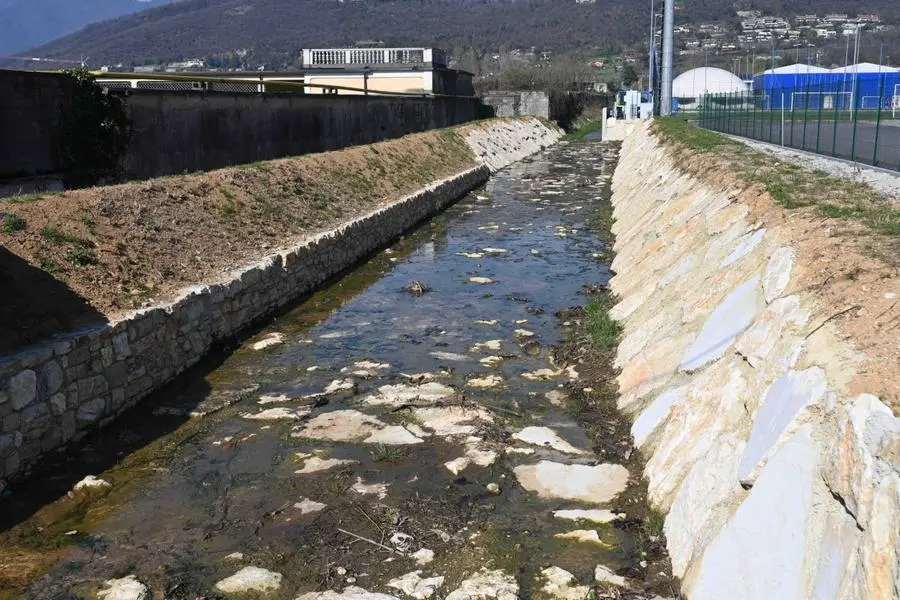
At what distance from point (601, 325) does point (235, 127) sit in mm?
12081

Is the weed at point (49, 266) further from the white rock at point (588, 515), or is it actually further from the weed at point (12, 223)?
the white rock at point (588, 515)

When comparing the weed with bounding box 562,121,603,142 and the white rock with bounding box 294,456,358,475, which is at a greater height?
the white rock with bounding box 294,456,358,475

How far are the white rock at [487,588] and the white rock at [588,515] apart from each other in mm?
957

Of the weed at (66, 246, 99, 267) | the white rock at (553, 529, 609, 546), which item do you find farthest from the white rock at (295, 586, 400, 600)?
the weed at (66, 246, 99, 267)

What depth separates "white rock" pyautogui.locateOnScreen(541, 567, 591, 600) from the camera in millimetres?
5793

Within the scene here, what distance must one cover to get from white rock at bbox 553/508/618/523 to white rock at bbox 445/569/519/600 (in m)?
0.96

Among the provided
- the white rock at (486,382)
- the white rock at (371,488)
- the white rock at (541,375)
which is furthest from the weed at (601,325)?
the white rock at (371,488)

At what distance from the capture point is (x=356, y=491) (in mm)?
7520

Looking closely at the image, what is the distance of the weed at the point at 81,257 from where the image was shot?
415 inches

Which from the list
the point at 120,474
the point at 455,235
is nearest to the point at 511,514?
the point at 120,474

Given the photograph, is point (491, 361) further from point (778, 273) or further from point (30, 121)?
point (30, 121)

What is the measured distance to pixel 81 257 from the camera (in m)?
10.7

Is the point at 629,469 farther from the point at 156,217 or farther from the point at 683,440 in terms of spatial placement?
the point at 156,217

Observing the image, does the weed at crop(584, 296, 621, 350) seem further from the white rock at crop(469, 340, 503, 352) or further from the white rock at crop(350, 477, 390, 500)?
the white rock at crop(350, 477, 390, 500)
